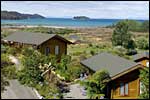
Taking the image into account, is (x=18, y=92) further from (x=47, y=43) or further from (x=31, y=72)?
(x=47, y=43)

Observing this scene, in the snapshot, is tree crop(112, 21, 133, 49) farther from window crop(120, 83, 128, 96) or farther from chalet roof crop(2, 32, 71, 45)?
window crop(120, 83, 128, 96)

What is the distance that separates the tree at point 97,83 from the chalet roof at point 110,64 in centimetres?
71

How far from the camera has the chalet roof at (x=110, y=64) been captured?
67.5ft

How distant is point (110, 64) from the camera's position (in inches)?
867

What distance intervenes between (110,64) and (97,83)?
10.4 feet

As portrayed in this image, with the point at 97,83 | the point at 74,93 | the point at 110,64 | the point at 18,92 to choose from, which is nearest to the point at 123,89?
the point at 110,64

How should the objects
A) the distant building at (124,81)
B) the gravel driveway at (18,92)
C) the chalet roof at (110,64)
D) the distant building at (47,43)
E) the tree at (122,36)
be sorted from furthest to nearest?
the tree at (122,36) < the distant building at (47,43) < the chalet roof at (110,64) < the distant building at (124,81) < the gravel driveway at (18,92)

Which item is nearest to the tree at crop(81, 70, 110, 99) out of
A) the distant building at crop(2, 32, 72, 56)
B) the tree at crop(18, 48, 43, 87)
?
the tree at crop(18, 48, 43, 87)

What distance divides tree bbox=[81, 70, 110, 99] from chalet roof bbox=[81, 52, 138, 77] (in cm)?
71

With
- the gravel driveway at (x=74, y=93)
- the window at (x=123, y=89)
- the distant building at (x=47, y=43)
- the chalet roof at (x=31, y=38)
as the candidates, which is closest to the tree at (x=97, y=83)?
the gravel driveway at (x=74, y=93)

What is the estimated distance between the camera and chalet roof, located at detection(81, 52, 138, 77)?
67.5 feet

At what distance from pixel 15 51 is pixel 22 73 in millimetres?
12279

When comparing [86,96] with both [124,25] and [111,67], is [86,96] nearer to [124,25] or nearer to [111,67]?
[111,67]

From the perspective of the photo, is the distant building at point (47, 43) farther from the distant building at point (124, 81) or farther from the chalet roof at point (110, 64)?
the distant building at point (124, 81)
